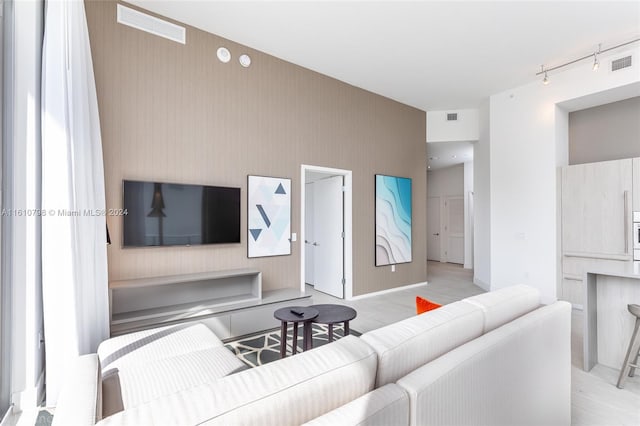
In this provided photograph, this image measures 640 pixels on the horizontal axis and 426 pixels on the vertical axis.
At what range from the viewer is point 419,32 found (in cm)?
367

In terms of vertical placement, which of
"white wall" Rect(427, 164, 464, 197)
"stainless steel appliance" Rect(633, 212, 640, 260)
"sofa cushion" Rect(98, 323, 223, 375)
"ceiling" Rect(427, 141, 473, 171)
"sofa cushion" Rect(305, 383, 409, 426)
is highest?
"ceiling" Rect(427, 141, 473, 171)

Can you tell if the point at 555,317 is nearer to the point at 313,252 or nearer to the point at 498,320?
the point at 498,320

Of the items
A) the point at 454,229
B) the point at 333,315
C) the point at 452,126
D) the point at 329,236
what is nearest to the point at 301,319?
the point at 333,315

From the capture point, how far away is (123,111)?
10.6 feet

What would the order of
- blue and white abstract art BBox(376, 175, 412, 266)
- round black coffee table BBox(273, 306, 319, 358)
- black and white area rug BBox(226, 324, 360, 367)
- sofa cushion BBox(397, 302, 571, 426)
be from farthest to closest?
1. blue and white abstract art BBox(376, 175, 412, 266)
2. black and white area rug BBox(226, 324, 360, 367)
3. round black coffee table BBox(273, 306, 319, 358)
4. sofa cushion BBox(397, 302, 571, 426)

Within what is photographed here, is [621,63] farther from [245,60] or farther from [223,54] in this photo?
[223,54]

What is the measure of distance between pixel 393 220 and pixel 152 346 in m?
4.32

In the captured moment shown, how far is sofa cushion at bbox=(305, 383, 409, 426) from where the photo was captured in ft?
2.85

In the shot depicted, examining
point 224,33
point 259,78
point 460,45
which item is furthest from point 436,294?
point 224,33

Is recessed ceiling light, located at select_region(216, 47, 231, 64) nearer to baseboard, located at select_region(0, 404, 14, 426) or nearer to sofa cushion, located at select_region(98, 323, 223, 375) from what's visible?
sofa cushion, located at select_region(98, 323, 223, 375)

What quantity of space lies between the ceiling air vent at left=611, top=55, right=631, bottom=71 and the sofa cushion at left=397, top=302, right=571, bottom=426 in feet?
13.3

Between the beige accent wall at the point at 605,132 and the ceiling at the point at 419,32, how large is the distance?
3.68 feet

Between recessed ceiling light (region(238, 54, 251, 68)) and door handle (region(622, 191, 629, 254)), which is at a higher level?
recessed ceiling light (region(238, 54, 251, 68))

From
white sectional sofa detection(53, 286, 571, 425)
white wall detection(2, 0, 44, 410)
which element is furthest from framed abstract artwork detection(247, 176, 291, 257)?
white wall detection(2, 0, 44, 410)
